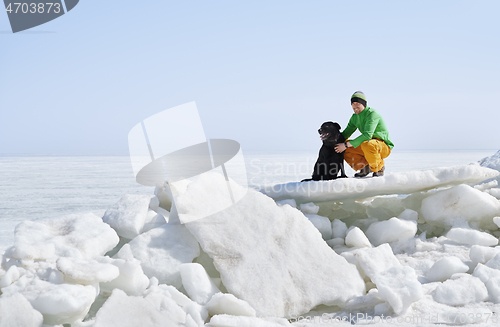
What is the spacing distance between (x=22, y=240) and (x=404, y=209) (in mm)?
3487

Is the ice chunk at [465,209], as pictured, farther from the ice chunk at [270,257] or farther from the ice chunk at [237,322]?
the ice chunk at [237,322]

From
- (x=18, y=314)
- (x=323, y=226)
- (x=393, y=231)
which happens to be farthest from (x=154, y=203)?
(x=393, y=231)

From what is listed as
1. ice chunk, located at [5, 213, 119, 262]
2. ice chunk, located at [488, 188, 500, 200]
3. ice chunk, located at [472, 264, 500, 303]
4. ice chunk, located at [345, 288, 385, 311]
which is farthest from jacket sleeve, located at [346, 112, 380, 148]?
ice chunk, located at [5, 213, 119, 262]

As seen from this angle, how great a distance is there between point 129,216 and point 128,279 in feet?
2.97

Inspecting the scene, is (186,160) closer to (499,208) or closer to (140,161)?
(140,161)

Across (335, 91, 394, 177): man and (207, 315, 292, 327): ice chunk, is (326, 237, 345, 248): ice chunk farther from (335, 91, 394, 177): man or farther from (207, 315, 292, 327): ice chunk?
(207, 315, 292, 327): ice chunk

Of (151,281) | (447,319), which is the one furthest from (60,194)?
(447,319)

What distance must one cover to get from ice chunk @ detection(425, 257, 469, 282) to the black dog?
144cm

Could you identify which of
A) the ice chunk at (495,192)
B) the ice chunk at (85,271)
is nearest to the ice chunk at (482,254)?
the ice chunk at (495,192)

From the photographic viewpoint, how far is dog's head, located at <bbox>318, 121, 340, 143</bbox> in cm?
393

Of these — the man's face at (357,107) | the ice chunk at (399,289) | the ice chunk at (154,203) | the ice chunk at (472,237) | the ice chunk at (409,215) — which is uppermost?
the man's face at (357,107)

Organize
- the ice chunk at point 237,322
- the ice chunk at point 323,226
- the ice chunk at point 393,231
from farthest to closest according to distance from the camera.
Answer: the ice chunk at point 323,226 < the ice chunk at point 393,231 < the ice chunk at point 237,322

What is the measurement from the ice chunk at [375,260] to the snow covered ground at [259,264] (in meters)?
0.01

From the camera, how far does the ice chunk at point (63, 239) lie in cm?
234
